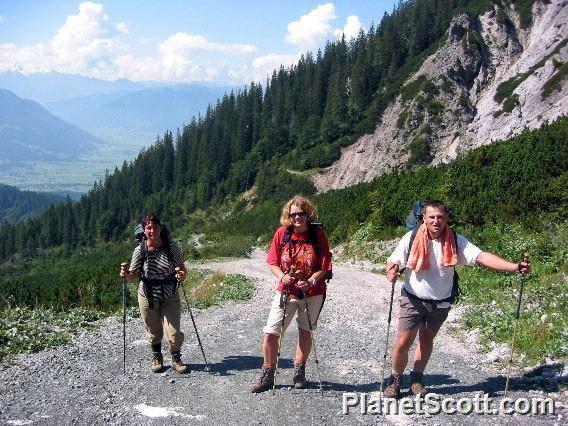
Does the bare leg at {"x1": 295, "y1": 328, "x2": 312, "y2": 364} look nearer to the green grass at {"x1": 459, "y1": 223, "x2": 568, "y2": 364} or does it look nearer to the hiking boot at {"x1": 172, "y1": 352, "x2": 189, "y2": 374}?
the hiking boot at {"x1": 172, "y1": 352, "x2": 189, "y2": 374}

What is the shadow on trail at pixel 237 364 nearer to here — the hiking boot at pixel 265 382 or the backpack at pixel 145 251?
the hiking boot at pixel 265 382

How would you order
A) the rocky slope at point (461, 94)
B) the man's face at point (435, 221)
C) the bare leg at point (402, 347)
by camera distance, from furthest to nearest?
the rocky slope at point (461, 94), the bare leg at point (402, 347), the man's face at point (435, 221)

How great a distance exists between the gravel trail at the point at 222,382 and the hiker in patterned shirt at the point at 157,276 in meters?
0.69

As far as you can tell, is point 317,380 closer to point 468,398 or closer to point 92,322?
point 468,398

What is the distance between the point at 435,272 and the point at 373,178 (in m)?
40.8

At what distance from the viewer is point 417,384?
620cm

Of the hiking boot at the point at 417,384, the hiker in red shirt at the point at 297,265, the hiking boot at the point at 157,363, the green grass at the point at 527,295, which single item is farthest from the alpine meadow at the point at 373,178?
the hiker in red shirt at the point at 297,265

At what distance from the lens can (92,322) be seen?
10.7m

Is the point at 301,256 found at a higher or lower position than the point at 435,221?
lower

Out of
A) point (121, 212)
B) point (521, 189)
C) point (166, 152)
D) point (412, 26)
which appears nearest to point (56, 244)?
point (121, 212)

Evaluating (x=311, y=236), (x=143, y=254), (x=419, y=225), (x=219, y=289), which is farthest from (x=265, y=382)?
(x=219, y=289)

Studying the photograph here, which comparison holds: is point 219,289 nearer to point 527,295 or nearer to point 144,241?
point 144,241

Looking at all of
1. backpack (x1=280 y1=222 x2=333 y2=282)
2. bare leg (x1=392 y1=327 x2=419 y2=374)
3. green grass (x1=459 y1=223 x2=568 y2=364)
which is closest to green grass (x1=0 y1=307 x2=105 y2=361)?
backpack (x1=280 y1=222 x2=333 y2=282)

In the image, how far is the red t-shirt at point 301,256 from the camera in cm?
612
